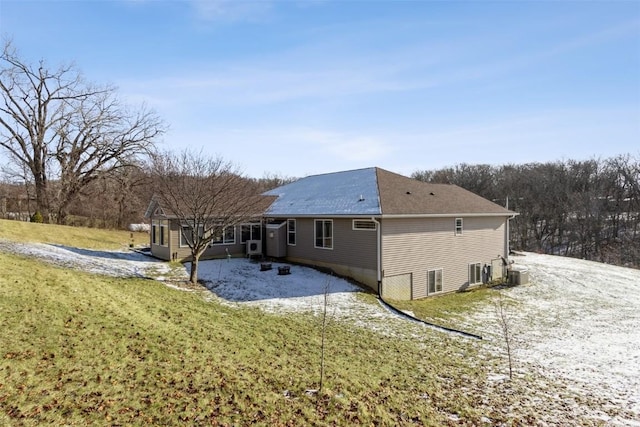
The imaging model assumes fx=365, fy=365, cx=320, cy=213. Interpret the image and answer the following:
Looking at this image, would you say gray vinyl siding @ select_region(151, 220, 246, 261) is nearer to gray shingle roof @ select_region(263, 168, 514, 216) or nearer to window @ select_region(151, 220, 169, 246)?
window @ select_region(151, 220, 169, 246)

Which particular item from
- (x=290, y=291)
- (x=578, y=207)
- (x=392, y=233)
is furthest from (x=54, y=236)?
(x=578, y=207)

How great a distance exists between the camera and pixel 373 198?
16.4 metres

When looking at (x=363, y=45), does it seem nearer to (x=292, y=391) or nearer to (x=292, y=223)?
(x=292, y=223)

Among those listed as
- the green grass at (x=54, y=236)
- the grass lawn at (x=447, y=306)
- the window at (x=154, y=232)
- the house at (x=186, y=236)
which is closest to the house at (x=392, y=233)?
the grass lawn at (x=447, y=306)

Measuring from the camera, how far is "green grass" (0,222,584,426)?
5121mm

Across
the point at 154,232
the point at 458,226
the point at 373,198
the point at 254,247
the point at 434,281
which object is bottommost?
the point at 434,281

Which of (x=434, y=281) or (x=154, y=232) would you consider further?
(x=154, y=232)

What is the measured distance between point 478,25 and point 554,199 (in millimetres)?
36863

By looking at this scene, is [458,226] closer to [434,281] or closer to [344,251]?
[434,281]

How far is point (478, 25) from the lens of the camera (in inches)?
481

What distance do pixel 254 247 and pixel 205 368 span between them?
1331 cm

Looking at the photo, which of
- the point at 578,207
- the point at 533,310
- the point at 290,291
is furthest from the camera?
the point at 578,207

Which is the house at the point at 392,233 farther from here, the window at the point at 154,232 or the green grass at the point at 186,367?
the window at the point at 154,232

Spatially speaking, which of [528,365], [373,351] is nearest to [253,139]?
[373,351]
